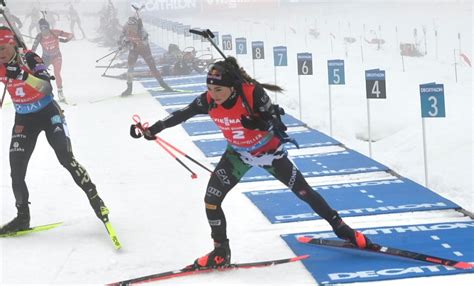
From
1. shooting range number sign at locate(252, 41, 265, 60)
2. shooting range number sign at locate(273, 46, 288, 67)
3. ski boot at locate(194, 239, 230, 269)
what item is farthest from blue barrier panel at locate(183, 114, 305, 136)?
ski boot at locate(194, 239, 230, 269)

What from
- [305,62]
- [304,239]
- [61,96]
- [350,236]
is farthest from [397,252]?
[61,96]

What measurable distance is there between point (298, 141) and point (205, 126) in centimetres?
225

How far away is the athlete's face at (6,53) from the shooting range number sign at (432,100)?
173 inches

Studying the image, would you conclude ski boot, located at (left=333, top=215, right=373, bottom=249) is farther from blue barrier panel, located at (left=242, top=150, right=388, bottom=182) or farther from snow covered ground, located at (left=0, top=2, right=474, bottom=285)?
blue barrier panel, located at (left=242, top=150, right=388, bottom=182)

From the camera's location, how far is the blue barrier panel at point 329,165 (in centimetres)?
832

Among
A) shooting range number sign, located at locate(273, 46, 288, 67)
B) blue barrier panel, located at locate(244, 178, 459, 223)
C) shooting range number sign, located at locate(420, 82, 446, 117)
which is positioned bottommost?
blue barrier panel, located at locate(244, 178, 459, 223)

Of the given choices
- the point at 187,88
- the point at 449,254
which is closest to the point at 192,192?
the point at 449,254

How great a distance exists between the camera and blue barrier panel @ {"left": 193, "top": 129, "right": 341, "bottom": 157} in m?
10.0

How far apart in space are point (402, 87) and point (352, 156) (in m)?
8.18

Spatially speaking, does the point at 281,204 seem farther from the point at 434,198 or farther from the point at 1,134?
the point at 1,134

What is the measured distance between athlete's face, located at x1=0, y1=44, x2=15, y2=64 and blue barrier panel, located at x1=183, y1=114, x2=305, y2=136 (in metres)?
5.63

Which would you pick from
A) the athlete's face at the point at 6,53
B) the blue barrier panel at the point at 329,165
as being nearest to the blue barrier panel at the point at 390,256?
the blue barrier panel at the point at 329,165

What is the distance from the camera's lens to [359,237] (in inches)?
207

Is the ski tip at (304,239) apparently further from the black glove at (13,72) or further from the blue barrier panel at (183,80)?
the blue barrier panel at (183,80)
